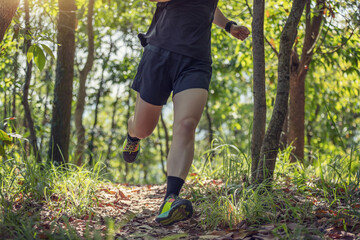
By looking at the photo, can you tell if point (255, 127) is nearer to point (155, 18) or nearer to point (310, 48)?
point (155, 18)

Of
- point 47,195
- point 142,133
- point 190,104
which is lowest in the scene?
point 47,195

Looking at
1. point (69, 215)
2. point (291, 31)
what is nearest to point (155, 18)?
point (291, 31)

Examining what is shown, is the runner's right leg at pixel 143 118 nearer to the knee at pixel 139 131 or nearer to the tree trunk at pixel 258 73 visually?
the knee at pixel 139 131

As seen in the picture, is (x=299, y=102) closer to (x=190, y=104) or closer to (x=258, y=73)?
(x=258, y=73)

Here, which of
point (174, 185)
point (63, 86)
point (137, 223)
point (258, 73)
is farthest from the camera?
point (63, 86)

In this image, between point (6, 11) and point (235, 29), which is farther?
point (235, 29)

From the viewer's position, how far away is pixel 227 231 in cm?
236

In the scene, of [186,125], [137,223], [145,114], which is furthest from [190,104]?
[137,223]

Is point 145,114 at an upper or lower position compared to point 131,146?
upper

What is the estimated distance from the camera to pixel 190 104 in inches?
96.8

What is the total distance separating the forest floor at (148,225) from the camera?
6.88 ft

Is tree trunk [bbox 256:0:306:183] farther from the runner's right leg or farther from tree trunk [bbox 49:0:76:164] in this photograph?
tree trunk [bbox 49:0:76:164]

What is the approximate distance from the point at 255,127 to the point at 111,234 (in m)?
1.63

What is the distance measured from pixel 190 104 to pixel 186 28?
0.53 m
